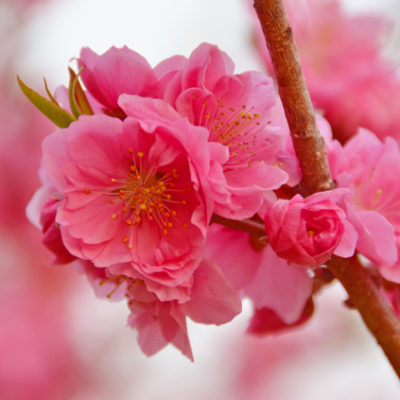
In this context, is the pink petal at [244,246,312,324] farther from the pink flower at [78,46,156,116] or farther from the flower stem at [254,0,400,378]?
the pink flower at [78,46,156,116]

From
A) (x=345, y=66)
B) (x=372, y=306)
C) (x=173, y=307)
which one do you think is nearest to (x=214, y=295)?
(x=173, y=307)

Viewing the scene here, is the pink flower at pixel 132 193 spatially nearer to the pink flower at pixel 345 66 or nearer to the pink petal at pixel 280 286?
the pink petal at pixel 280 286

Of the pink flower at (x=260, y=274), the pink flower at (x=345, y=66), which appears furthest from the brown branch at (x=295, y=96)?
the pink flower at (x=345, y=66)

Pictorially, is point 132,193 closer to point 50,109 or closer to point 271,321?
point 50,109

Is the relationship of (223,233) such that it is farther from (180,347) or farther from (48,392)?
(48,392)

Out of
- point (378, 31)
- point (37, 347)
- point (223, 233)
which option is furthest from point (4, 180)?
point (223, 233)

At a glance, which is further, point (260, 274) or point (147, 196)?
point (260, 274)
